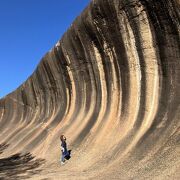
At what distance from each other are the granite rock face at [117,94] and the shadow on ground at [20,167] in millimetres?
549

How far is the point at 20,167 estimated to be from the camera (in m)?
21.0

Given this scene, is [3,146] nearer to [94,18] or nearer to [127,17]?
[94,18]

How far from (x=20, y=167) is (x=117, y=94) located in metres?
5.33

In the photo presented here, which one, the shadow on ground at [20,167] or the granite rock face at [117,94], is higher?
the granite rock face at [117,94]

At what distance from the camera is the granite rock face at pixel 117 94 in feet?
51.5

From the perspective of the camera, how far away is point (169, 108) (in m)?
16.2

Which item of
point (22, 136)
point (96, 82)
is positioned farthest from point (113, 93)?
point (22, 136)

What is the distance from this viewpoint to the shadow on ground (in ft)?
60.4

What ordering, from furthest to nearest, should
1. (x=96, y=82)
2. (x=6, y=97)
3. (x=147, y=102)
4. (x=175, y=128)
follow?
(x=6, y=97), (x=96, y=82), (x=147, y=102), (x=175, y=128)

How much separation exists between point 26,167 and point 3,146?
438 inches

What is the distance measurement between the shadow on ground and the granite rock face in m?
0.55

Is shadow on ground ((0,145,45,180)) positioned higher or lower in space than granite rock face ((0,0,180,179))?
lower

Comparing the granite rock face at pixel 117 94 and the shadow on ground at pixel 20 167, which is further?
the shadow on ground at pixel 20 167

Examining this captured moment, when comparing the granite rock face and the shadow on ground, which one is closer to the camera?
the granite rock face
